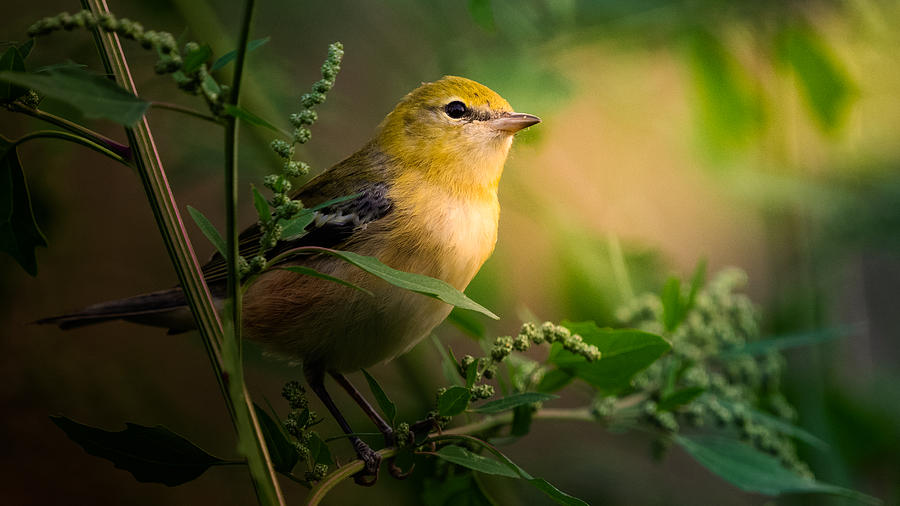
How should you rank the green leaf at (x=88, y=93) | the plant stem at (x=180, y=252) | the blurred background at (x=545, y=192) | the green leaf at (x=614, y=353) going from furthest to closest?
the blurred background at (x=545, y=192), the green leaf at (x=614, y=353), the plant stem at (x=180, y=252), the green leaf at (x=88, y=93)

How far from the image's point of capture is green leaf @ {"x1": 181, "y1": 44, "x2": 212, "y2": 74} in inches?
19.4

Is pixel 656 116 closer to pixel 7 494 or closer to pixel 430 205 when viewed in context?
pixel 430 205

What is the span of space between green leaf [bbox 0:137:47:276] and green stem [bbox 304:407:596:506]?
316mm

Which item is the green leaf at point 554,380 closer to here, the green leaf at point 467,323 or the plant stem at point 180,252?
the green leaf at point 467,323

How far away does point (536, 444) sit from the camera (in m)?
2.20

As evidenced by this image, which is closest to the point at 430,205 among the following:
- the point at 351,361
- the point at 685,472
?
the point at 351,361

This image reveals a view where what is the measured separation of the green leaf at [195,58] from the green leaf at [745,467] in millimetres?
833

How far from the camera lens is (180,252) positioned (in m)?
0.58

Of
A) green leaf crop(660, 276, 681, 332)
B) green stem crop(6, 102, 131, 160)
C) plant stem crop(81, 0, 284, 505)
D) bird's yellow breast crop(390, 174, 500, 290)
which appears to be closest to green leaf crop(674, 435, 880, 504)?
green leaf crop(660, 276, 681, 332)

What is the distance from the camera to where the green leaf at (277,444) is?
2.16ft

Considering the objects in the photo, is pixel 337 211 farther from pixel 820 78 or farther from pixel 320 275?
pixel 820 78

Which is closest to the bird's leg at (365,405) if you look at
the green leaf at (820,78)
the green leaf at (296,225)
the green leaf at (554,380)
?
the green leaf at (554,380)

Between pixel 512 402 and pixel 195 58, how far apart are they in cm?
41

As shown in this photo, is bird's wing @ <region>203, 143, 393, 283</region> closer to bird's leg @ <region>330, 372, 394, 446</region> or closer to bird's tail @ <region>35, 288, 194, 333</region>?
bird's tail @ <region>35, 288, 194, 333</region>
